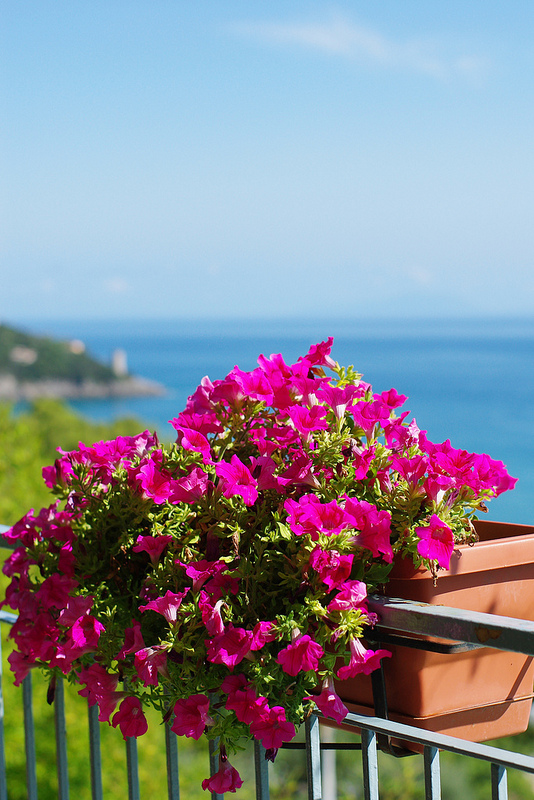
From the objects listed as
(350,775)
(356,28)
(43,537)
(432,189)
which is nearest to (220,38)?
(356,28)

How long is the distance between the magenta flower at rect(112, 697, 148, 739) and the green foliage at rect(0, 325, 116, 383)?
125 ft

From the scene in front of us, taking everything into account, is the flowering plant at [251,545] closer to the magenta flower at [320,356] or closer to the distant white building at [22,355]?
the magenta flower at [320,356]

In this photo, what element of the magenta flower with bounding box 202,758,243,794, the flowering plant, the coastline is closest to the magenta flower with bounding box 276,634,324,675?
the flowering plant

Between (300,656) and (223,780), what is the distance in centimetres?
26

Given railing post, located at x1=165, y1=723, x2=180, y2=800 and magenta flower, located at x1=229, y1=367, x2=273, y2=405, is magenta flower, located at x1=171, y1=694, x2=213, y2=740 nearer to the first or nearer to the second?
railing post, located at x1=165, y1=723, x2=180, y2=800

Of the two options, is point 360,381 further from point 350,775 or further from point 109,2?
point 109,2

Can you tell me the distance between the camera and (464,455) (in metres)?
1.01

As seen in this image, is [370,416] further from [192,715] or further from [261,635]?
[192,715]

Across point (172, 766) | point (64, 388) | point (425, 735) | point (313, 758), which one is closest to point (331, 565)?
point (425, 735)

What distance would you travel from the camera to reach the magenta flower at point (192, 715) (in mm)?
998

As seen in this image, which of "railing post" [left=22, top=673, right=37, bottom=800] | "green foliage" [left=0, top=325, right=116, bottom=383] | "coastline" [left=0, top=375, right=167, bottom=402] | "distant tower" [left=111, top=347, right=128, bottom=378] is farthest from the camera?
"distant tower" [left=111, top=347, right=128, bottom=378]

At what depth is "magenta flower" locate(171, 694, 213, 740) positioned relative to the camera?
3.27 ft

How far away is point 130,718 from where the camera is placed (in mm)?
1095

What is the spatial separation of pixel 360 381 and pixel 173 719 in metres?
0.54
